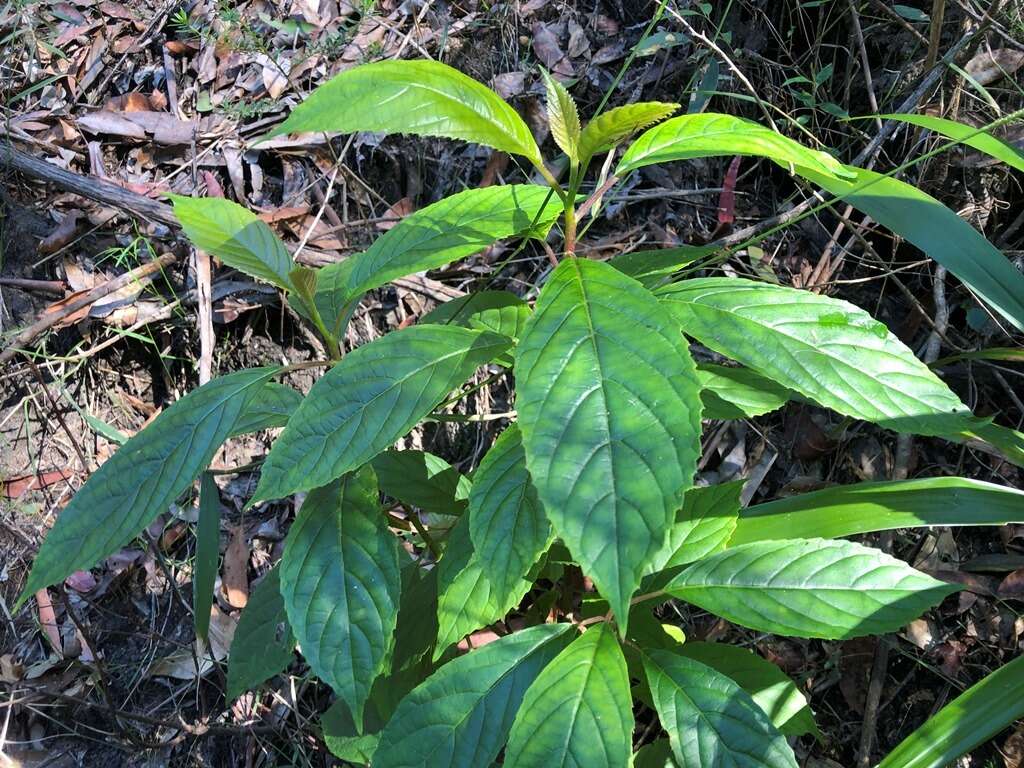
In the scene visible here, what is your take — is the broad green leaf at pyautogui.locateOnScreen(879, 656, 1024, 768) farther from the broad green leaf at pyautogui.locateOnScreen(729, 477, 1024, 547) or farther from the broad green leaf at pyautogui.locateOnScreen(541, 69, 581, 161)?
the broad green leaf at pyautogui.locateOnScreen(541, 69, 581, 161)

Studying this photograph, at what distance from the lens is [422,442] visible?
2.58 metres

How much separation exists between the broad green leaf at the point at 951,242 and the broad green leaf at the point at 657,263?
2.31ft

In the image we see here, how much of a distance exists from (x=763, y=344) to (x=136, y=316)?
2.40m

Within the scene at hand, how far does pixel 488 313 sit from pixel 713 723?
0.77 metres

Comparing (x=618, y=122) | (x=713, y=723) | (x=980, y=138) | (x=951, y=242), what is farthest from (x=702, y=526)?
(x=980, y=138)

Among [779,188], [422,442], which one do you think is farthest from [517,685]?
[779,188]

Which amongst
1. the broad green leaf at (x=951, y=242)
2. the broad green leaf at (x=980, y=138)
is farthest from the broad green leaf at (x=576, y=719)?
the broad green leaf at (x=980, y=138)

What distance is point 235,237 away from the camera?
136cm

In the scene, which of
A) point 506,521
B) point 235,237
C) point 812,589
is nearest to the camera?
point 506,521

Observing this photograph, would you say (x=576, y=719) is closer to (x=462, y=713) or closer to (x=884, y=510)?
(x=462, y=713)

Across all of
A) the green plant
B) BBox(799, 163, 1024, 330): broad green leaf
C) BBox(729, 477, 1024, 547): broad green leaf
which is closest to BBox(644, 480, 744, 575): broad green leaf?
the green plant

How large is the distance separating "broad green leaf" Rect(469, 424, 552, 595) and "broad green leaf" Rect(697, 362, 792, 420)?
1.29ft

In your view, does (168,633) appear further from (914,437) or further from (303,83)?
(914,437)

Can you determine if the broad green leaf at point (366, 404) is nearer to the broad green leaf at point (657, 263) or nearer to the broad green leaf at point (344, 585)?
the broad green leaf at point (344, 585)
